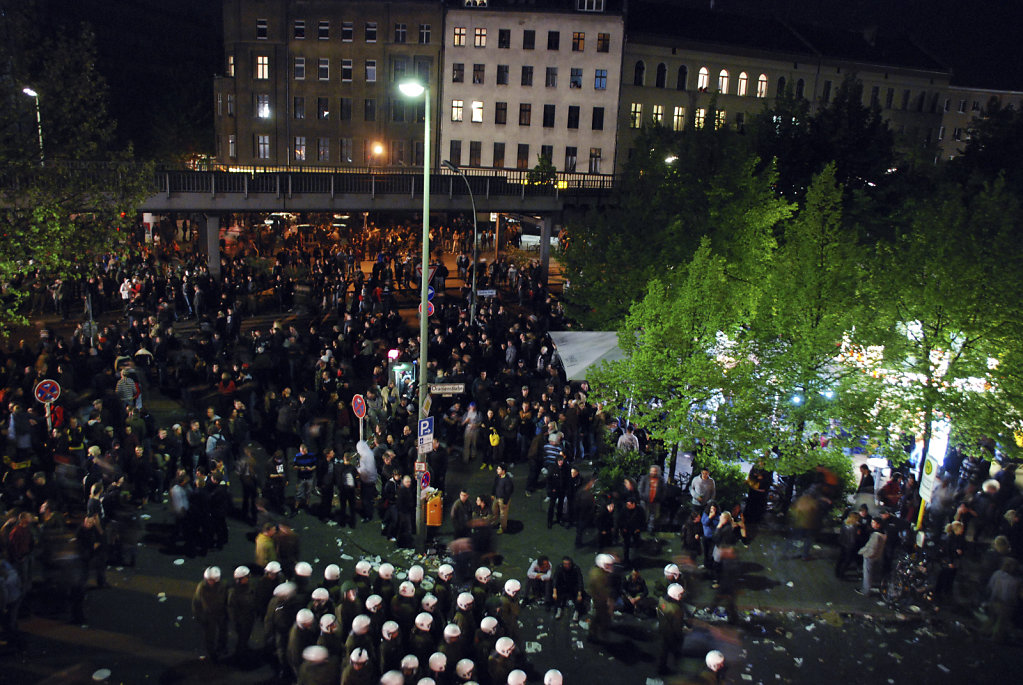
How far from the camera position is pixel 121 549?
41.3 ft

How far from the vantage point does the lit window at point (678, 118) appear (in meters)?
58.2

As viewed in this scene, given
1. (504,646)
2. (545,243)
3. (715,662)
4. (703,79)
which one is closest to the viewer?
(715,662)

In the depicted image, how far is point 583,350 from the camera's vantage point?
20328mm

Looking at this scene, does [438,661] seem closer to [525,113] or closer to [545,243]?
[545,243]

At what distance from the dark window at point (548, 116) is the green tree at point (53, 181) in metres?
35.6

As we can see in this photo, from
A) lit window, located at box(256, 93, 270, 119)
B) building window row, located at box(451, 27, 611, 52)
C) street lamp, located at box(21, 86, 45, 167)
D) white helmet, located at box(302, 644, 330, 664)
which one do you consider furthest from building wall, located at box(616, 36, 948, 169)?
white helmet, located at box(302, 644, 330, 664)

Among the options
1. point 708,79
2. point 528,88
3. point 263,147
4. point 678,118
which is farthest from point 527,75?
point 263,147

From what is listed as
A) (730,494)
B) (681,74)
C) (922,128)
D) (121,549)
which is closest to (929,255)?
(730,494)

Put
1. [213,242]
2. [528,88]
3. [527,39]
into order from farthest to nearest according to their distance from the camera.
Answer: [528,88] < [527,39] < [213,242]

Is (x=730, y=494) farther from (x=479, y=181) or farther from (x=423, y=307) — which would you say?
(x=479, y=181)

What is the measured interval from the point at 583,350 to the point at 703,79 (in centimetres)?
4426

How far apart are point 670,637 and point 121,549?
8767 mm

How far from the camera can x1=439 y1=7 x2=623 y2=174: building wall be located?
54562 millimetres

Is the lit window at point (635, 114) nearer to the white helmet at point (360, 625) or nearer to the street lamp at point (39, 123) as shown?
the street lamp at point (39, 123)
